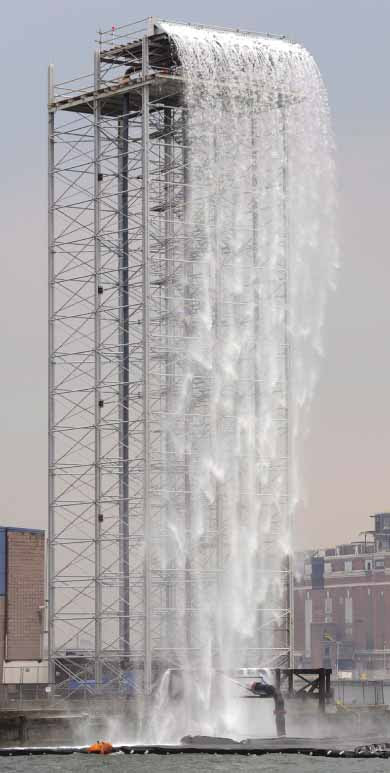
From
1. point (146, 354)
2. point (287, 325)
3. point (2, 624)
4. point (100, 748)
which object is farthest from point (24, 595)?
point (100, 748)

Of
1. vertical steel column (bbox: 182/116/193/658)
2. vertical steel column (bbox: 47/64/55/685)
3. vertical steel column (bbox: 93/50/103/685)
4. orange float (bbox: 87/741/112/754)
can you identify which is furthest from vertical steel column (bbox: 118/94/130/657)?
orange float (bbox: 87/741/112/754)

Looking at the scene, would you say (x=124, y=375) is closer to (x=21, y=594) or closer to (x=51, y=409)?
(x=51, y=409)

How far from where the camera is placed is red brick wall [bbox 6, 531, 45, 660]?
119000mm

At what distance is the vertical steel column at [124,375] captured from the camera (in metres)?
109

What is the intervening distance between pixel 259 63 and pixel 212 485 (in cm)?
2307

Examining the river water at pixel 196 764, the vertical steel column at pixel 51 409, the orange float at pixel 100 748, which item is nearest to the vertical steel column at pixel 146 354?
the vertical steel column at pixel 51 409

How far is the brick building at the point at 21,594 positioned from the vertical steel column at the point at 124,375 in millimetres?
10711

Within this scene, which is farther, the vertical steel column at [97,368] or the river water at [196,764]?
the vertical steel column at [97,368]

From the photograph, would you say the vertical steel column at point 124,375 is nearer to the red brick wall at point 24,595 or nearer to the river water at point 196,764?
the red brick wall at point 24,595

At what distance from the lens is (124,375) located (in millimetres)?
112000

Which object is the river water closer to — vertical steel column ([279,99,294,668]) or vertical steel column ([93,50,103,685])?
vertical steel column ([93,50,103,685])

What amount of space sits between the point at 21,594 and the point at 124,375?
16.1m

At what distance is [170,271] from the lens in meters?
110

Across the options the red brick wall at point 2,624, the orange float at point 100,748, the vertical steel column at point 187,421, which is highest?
the vertical steel column at point 187,421
